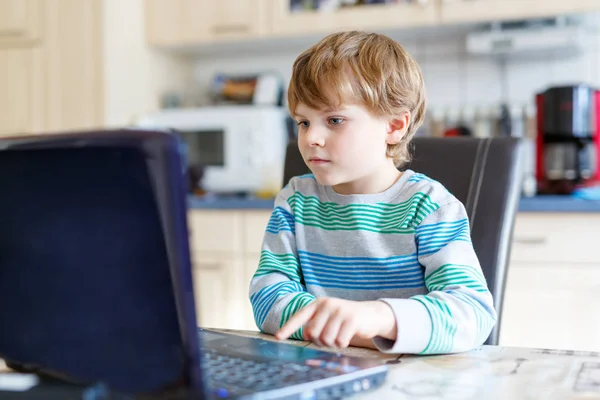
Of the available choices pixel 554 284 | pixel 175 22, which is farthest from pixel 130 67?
pixel 554 284

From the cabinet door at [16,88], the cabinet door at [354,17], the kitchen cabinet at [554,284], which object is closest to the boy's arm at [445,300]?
the kitchen cabinet at [554,284]

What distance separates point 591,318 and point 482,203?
1.28 metres

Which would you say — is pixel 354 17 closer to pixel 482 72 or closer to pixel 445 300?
pixel 482 72

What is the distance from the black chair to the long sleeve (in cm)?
26

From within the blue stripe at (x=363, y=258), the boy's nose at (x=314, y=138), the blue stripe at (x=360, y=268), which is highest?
the boy's nose at (x=314, y=138)

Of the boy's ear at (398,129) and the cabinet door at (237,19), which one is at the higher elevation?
the cabinet door at (237,19)

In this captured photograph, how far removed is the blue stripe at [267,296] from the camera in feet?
3.34

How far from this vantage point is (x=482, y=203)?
1.22 m

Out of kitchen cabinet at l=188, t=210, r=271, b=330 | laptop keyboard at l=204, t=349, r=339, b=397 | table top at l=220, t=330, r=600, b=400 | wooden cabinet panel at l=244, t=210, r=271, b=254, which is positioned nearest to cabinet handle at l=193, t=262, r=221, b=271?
kitchen cabinet at l=188, t=210, r=271, b=330

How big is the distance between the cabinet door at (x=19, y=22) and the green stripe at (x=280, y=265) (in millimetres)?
2321

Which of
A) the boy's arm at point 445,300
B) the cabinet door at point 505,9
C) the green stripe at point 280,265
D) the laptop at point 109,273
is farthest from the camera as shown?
the cabinet door at point 505,9

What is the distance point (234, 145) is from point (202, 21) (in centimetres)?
55

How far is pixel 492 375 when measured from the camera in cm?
75

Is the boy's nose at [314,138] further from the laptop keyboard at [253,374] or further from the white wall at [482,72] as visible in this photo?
the white wall at [482,72]
